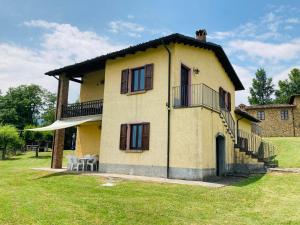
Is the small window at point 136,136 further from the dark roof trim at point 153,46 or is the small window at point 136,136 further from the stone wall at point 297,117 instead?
the stone wall at point 297,117

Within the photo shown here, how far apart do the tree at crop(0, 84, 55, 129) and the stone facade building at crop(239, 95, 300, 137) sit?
Answer: 147 ft

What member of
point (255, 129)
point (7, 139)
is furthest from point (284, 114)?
point (7, 139)

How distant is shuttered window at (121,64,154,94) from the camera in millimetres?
16116

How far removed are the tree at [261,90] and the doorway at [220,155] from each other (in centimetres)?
5707

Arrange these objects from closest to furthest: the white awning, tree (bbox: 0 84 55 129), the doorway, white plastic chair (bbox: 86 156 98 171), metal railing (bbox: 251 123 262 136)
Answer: the doorway
the white awning
white plastic chair (bbox: 86 156 98 171)
metal railing (bbox: 251 123 262 136)
tree (bbox: 0 84 55 129)

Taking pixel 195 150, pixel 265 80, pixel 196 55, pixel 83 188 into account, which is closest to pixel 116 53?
pixel 196 55

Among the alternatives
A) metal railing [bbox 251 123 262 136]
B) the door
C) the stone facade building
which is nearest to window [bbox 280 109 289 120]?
the stone facade building

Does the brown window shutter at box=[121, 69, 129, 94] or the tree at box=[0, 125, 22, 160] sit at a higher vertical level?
the brown window shutter at box=[121, 69, 129, 94]

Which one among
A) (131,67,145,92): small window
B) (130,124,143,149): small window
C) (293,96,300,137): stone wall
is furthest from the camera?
(293,96,300,137): stone wall

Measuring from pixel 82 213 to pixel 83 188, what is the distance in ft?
13.3

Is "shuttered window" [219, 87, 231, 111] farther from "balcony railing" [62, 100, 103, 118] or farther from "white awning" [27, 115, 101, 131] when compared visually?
"white awning" [27, 115, 101, 131]

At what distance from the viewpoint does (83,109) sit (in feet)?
66.3

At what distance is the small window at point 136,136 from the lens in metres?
16.1

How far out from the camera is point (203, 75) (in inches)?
731
